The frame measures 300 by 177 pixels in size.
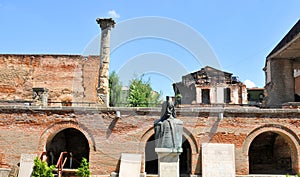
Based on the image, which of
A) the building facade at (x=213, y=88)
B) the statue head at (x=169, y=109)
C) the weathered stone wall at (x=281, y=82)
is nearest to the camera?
the statue head at (x=169, y=109)

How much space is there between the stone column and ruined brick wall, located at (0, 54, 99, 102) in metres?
4.14

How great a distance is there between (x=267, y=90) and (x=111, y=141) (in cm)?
1154

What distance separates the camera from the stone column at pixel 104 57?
59.2 ft

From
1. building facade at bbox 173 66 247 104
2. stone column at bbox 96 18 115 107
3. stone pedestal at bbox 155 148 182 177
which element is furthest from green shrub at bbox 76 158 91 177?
building facade at bbox 173 66 247 104

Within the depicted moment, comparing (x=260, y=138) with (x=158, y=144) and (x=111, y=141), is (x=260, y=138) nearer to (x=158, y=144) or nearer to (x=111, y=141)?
(x=111, y=141)

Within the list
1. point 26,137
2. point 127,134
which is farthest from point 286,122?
point 26,137

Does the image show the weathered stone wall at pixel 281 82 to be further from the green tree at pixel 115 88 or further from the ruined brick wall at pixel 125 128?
the green tree at pixel 115 88

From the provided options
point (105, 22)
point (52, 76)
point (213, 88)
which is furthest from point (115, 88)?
point (105, 22)

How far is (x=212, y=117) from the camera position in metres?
14.6

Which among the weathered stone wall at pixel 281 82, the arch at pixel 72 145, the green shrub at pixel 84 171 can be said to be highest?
the weathered stone wall at pixel 281 82

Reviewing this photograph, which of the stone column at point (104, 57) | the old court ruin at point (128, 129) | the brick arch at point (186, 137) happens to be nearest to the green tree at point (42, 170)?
the old court ruin at point (128, 129)

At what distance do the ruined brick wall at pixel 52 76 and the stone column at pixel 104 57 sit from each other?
414 cm

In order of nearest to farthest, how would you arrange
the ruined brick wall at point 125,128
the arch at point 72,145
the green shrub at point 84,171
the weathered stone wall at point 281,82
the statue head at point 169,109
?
the statue head at point 169,109
the green shrub at point 84,171
the ruined brick wall at point 125,128
the arch at point 72,145
the weathered stone wall at point 281,82

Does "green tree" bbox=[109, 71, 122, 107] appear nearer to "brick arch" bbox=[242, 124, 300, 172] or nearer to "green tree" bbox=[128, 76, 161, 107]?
"green tree" bbox=[128, 76, 161, 107]
